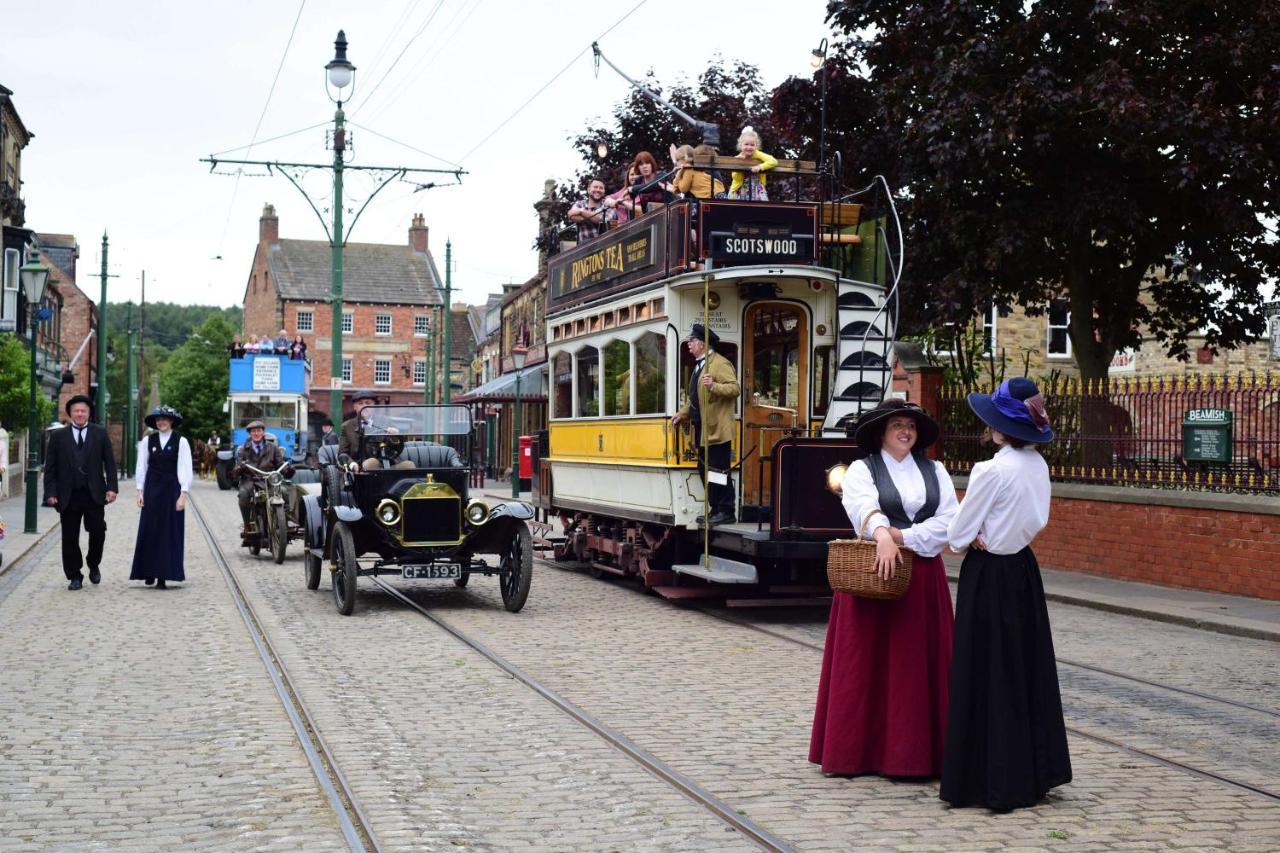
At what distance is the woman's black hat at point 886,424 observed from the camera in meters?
6.50

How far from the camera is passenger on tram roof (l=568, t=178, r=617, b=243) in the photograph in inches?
638

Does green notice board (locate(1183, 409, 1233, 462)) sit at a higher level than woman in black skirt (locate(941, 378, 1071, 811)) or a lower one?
higher

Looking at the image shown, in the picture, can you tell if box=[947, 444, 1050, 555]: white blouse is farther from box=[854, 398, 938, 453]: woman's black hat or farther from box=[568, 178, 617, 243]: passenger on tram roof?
box=[568, 178, 617, 243]: passenger on tram roof

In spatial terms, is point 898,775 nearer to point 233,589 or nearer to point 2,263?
point 233,589

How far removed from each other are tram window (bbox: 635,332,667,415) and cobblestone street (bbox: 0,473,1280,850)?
6.33 feet

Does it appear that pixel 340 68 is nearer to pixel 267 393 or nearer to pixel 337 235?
pixel 337 235

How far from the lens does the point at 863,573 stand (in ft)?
20.4

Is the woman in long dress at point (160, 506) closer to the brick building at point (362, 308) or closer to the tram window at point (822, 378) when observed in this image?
the tram window at point (822, 378)

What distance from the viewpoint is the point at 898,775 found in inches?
255

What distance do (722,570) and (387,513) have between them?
113 inches

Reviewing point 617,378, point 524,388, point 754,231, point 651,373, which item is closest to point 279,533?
point 617,378

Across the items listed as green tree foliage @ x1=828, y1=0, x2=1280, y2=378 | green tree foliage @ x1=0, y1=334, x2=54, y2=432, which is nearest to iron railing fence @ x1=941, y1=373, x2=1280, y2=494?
green tree foliage @ x1=828, y1=0, x2=1280, y2=378

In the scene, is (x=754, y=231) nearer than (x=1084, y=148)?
Yes

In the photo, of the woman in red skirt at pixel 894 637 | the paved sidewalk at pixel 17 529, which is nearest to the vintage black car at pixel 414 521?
the paved sidewalk at pixel 17 529
